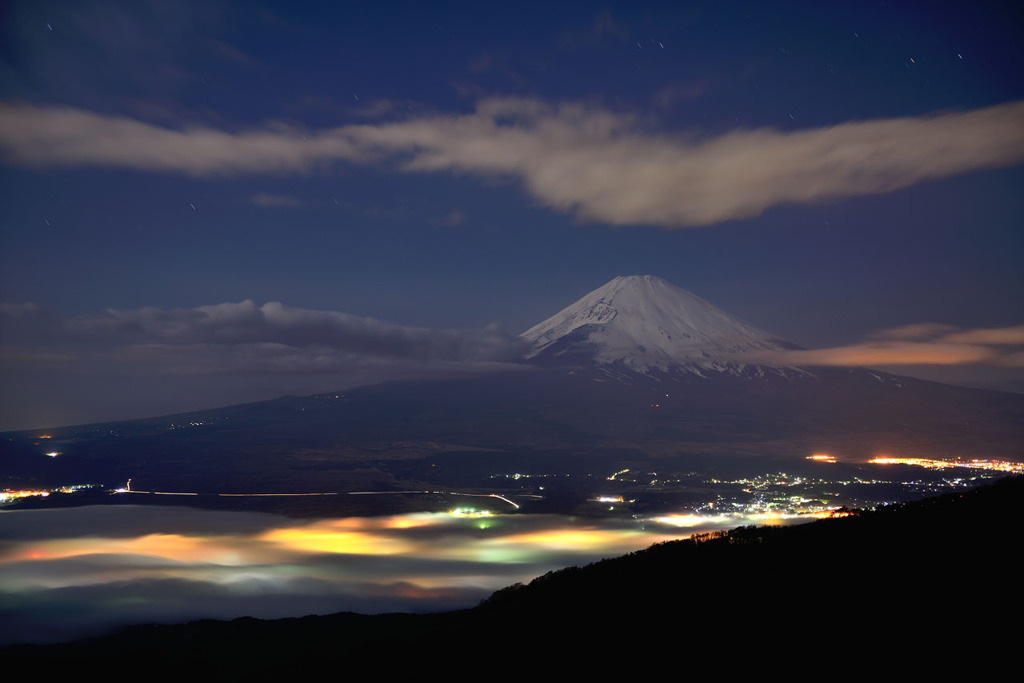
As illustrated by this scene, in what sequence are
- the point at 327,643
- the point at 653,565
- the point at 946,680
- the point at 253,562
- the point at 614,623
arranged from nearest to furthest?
1. the point at 946,680
2. the point at 614,623
3. the point at 653,565
4. the point at 327,643
5. the point at 253,562

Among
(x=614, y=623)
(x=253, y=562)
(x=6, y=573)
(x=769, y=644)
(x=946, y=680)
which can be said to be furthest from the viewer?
(x=253, y=562)

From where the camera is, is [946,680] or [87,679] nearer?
[946,680]

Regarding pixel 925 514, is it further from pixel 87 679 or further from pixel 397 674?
pixel 87 679

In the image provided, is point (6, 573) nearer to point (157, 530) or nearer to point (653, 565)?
point (157, 530)

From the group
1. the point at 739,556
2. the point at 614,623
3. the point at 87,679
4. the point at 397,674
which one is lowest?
the point at 87,679

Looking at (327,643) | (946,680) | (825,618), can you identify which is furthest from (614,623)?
(327,643)

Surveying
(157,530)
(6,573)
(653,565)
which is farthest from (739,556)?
(157,530)

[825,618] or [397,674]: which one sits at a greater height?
[825,618]
